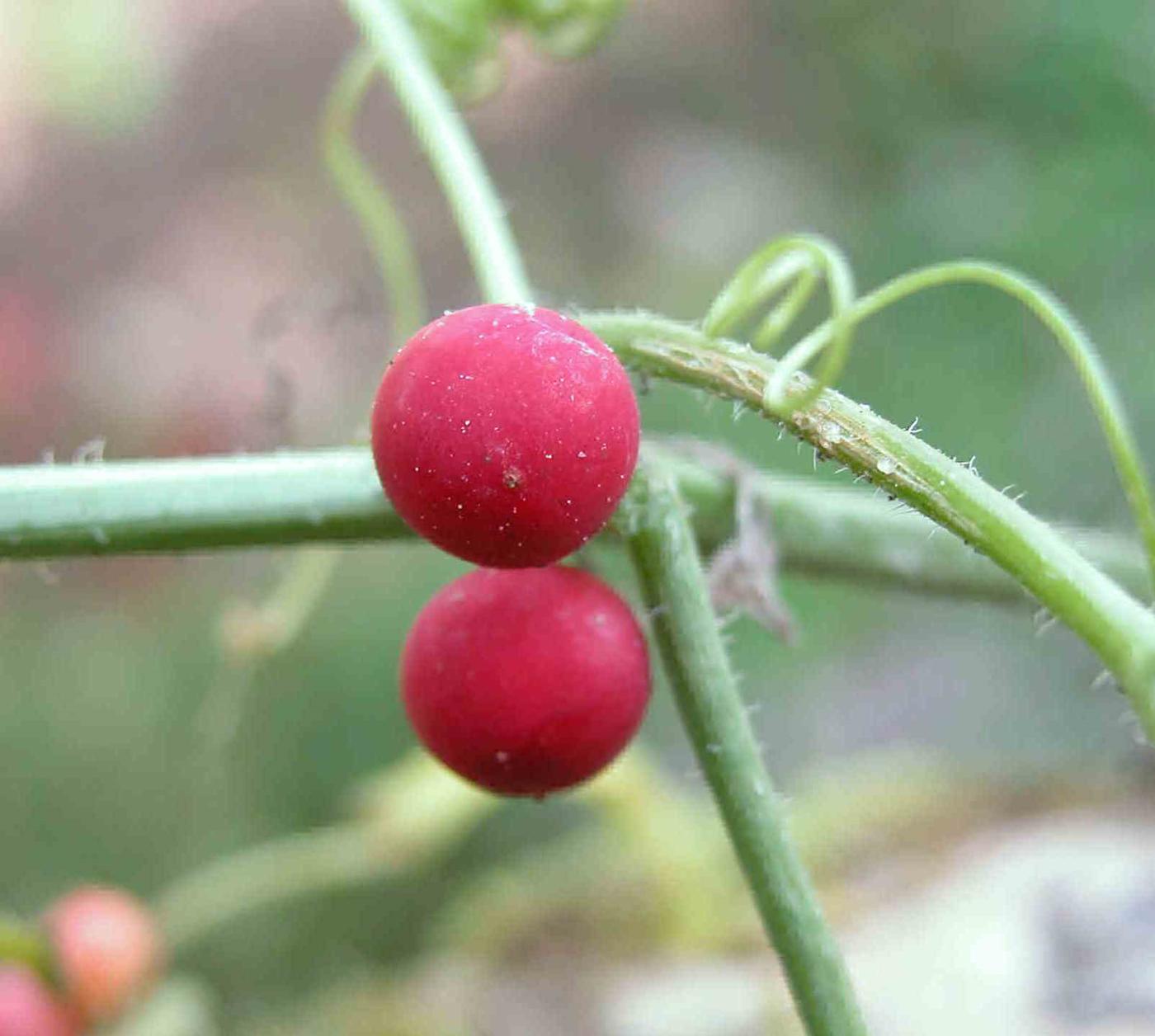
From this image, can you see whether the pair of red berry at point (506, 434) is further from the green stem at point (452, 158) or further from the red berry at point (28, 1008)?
the red berry at point (28, 1008)

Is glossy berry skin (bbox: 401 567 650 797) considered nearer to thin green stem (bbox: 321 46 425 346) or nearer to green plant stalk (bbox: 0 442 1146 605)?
green plant stalk (bbox: 0 442 1146 605)

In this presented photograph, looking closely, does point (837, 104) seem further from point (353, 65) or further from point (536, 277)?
point (353, 65)

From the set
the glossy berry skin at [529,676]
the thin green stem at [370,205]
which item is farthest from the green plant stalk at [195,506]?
the thin green stem at [370,205]

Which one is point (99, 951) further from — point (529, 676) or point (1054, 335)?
point (1054, 335)

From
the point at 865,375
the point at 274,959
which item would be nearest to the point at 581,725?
the point at 274,959

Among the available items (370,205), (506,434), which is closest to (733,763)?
(506,434)

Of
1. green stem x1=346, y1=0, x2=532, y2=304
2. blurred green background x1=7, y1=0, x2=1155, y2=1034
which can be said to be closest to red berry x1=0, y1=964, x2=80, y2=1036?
blurred green background x1=7, y1=0, x2=1155, y2=1034
